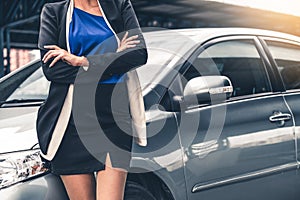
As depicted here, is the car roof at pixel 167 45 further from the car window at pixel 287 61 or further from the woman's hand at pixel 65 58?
the woman's hand at pixel 65 58

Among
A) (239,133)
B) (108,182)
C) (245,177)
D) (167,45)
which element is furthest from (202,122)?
(108,182)

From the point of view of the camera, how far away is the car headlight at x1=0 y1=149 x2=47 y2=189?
2.19 metres

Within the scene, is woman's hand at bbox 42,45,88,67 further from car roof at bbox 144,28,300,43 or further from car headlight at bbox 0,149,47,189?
car roof at bbox 144,28,300,43

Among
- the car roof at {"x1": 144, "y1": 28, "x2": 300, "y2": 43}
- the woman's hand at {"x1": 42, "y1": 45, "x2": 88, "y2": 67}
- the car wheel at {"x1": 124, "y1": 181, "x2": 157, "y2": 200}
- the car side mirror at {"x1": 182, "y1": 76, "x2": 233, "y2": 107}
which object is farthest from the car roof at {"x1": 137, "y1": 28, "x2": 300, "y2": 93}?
the woman's hand at {"x1": 42, "y1": 45, "x2": 88, "y2": 67}

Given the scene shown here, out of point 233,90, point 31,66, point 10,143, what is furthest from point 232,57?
point 10,143

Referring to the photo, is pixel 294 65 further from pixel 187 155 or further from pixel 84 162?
pixel 84 162

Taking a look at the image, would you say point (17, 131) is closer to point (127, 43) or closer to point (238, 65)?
point (127, 43)

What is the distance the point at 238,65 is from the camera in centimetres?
338

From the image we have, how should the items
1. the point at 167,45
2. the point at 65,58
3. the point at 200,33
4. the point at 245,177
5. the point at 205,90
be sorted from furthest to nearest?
the point at 200,33, the point at 167,45, the point at 245,177, the point at 205,90, the point at 65,58

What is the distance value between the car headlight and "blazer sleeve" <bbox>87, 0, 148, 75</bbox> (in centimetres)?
54

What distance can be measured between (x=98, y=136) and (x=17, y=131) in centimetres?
52

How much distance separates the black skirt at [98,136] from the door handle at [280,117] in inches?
55.4

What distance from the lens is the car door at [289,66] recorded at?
11.3 ft

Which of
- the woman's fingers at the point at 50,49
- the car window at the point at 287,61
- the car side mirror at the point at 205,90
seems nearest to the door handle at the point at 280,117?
the car window at the point at 287,61
